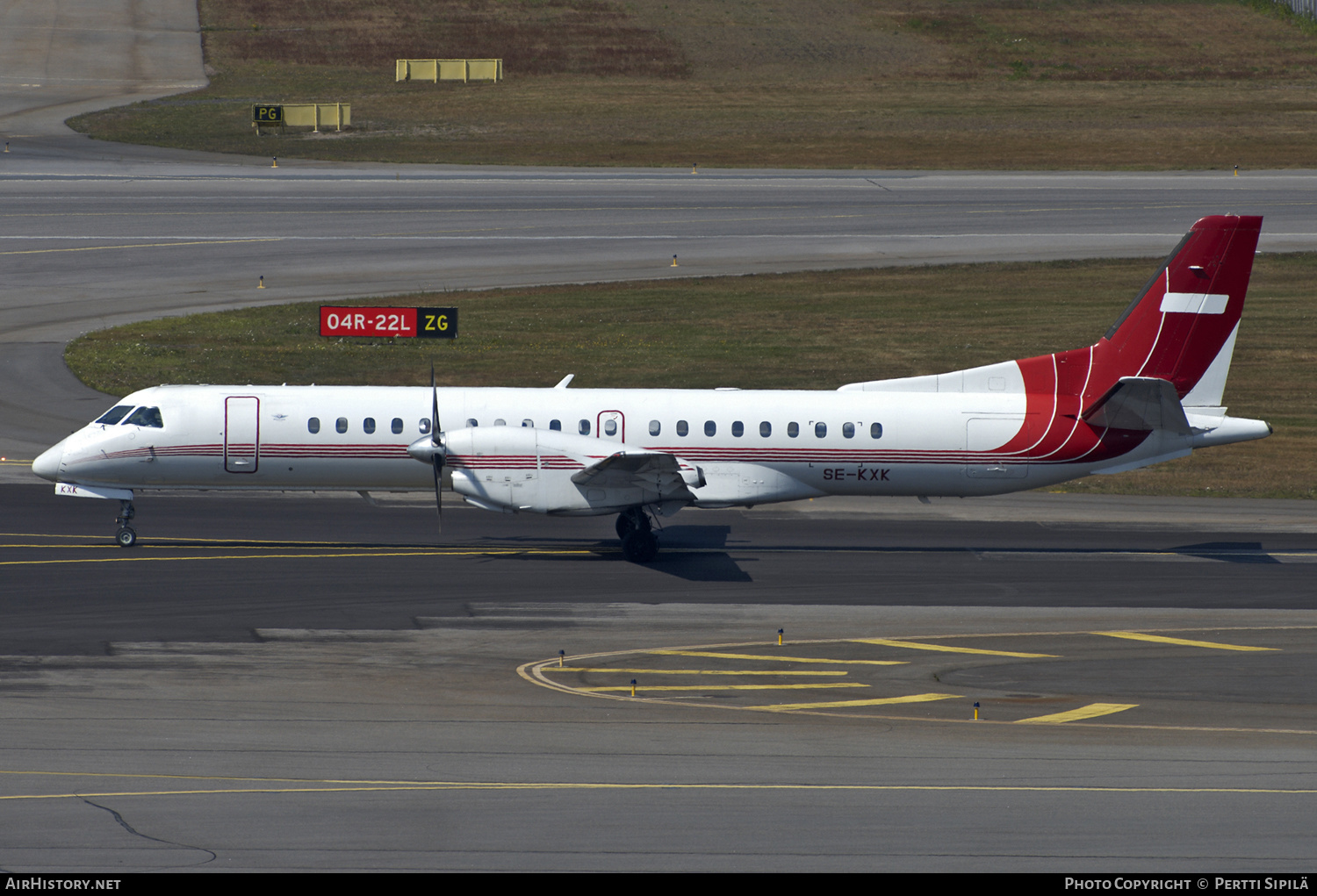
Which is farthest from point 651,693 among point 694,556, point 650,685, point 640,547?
point 694,556

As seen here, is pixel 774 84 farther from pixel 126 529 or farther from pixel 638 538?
pixel 126 529

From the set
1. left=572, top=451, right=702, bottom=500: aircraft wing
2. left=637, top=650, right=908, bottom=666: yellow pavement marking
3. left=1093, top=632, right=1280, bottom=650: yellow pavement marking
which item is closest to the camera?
left=637, top=650, right=908, bottom=666: yellow pavement marking

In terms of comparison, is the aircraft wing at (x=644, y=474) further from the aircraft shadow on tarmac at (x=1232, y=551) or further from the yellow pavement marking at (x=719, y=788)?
the aircraft shadow on tarmac at (x=1232, y=551)

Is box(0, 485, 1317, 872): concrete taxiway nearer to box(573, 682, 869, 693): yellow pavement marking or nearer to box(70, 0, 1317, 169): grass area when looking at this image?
box(573, 682, 869, 693): yellow pavement marking

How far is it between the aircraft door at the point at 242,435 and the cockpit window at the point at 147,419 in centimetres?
130

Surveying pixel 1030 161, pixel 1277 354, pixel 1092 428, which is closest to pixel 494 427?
pixel 1092 428

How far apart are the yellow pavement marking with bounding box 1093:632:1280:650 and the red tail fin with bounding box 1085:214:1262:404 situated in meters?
6.62

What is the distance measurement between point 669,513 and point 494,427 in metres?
3.73

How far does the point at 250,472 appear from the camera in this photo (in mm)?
27250

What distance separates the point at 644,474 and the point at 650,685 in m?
6.58


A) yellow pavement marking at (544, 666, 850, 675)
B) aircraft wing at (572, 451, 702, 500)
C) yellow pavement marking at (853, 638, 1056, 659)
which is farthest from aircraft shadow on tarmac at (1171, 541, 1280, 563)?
yellow pavement marking at (544, 666, 850, 675)

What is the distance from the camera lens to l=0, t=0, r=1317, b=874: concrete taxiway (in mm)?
14414

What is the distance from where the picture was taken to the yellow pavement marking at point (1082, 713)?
18.4 metres

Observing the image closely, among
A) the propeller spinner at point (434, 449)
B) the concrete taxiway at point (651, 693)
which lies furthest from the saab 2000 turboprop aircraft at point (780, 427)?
the concrete taxiway at point (651, 693)
